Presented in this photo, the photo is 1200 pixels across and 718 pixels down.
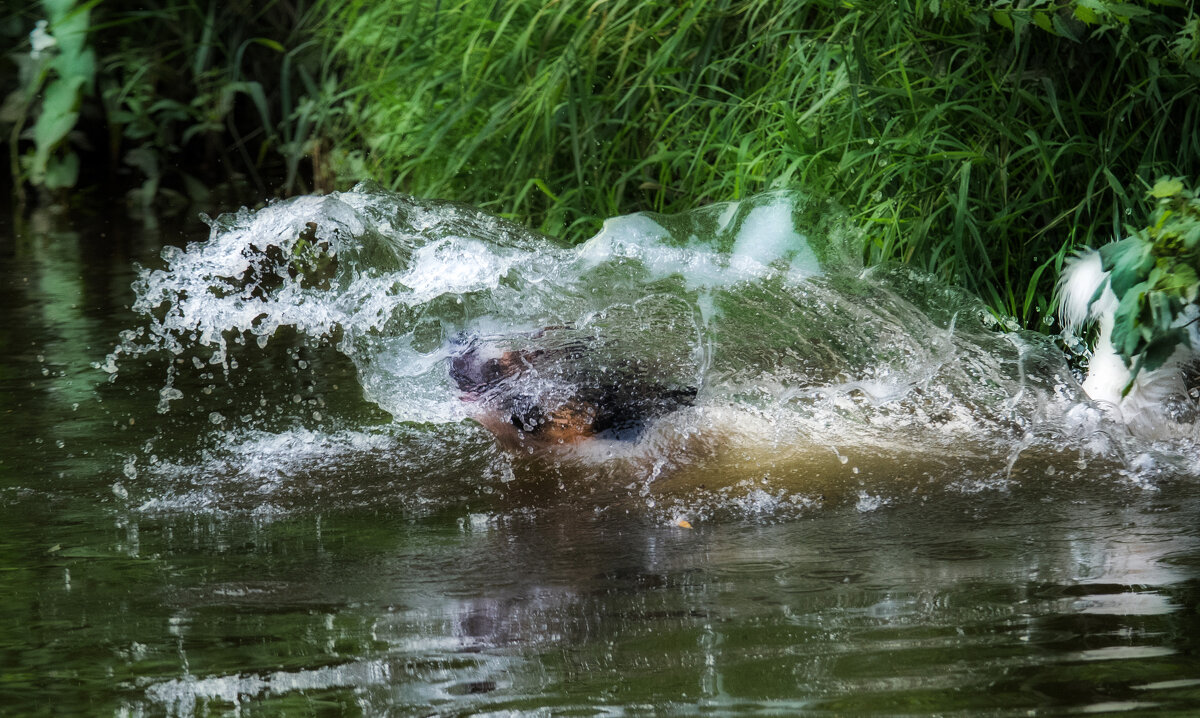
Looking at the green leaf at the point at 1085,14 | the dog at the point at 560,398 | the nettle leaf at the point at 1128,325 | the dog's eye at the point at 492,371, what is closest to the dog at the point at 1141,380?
the nettle leaf at the point at 1128,325

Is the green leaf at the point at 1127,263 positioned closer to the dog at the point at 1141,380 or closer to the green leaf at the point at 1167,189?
the green leaf at the point at 1167,189

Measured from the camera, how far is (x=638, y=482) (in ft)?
10.9

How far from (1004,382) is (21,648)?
245 centimetres

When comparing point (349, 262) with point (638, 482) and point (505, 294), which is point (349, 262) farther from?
point (638, 482)

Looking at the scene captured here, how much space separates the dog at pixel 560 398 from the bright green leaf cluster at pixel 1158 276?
106cm

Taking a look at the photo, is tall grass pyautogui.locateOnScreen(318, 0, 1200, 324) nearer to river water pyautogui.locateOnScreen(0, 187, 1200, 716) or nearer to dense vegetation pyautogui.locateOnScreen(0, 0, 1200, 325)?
dense vegetation pyautogui.locateOnScreen(0, 0, 1200, 325)

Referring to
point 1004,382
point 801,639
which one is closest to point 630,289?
point 1004,382

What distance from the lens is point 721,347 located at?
3812 millimetres

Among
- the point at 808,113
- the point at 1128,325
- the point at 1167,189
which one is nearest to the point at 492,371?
the point at 808,113

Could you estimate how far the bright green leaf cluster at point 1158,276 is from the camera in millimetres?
2953

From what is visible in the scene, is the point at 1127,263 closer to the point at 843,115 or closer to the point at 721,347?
the point at 721,347

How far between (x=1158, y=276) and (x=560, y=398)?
4.66 feet

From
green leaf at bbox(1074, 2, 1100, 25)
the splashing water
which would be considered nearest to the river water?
the splashing water

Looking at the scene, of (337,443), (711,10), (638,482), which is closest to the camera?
(638,482)
